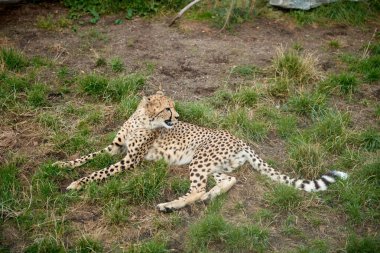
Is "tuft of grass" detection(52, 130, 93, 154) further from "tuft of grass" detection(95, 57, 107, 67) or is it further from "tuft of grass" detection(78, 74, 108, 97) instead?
"tuft of grass" detection(95, 57, 107, 67)

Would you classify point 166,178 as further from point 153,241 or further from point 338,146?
point 338,146

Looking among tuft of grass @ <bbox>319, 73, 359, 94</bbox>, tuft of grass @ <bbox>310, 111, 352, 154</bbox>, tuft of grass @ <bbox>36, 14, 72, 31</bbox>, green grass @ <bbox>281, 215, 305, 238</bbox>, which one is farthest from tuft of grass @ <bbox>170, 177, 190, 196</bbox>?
tuft of grass @ <bbox>36, 14, 72, 31</bbox>

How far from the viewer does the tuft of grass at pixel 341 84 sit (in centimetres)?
596

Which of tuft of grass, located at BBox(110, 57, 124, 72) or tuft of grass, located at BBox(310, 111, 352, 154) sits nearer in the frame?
tuft of grass, located at BBox(310, 111, 352, 154)

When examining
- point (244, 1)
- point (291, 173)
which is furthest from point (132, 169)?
point (244, 1)

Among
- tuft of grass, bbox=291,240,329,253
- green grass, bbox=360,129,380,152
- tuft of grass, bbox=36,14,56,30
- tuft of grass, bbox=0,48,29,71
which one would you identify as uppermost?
tuft of grass, bbox=36,14,56,30

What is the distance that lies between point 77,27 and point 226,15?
6.94 ft

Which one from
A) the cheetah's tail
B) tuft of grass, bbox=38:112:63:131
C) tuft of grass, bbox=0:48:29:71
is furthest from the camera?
tuft of grass, bbox=0:48:29:71

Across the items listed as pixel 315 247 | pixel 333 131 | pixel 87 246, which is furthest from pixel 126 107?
pixel 315 247

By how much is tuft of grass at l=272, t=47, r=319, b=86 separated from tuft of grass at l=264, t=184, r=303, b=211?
1895mm

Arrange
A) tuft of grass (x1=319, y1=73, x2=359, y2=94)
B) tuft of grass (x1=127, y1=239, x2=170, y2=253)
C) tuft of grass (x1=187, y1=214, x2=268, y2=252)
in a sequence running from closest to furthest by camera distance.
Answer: tuft of grass (x1=127, y1=239, x2=170, y2=253) < tuft of grass (x1=187, y1=214, x2=268, y2=252) < tuft of grass (x1=319, y1=73, x2=359, y2=94)

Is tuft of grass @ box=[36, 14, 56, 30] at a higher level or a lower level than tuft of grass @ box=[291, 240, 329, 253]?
higher

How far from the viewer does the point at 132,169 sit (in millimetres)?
4723

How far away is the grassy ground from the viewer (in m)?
3.99
